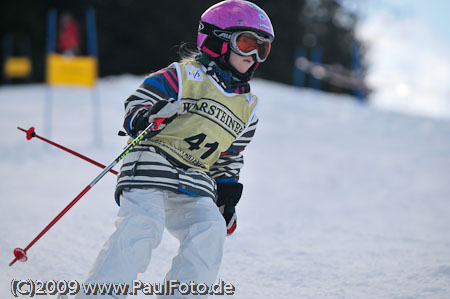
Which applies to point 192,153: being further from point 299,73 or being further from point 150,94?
point 299,73

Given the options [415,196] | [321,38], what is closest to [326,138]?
[415,196]

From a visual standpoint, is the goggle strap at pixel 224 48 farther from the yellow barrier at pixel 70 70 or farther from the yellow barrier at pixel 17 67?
the yellow barrier at pixel 17 67

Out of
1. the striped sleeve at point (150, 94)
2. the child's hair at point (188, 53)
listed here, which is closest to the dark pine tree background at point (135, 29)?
the child's hair at point (188, 53)

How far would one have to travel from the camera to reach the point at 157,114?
237cm

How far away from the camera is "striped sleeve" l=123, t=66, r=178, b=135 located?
2.52m

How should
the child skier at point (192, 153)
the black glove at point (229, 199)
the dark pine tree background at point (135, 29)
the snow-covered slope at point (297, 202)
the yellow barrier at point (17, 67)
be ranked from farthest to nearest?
the dark pine tree background at point (135, 29) → the yellow barrier at point (17, 67) → the snow-covered slope at point (297, 202) → the black glove at point (229, 199) → the child skier at point (192, 153)

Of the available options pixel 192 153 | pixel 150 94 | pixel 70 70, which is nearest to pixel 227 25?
pixel 150 94

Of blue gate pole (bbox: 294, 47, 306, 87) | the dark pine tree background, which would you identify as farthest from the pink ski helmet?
blue gate pole (bbox: 294, 47, 306, 87)

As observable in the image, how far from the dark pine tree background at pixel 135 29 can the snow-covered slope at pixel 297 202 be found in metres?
13.5

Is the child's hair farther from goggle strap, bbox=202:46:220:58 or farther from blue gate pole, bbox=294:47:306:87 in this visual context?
blue gate pole, bbox=294:47:306:87

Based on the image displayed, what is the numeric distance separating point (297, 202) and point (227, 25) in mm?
3776

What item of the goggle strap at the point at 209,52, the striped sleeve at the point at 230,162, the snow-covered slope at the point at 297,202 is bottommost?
the snow-covered slope at the point at 297,202

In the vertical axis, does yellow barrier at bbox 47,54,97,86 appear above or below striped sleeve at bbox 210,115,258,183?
below

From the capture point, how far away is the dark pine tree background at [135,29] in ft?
84.8
